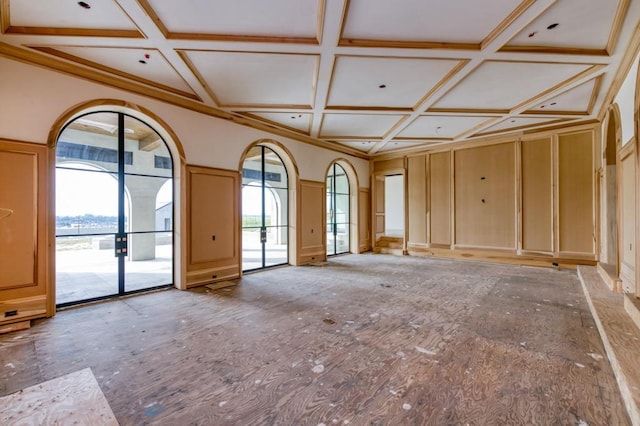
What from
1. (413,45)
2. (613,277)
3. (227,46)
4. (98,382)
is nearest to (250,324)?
(98,382)

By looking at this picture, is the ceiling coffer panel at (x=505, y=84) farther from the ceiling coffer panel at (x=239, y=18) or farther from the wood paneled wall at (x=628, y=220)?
the ceiling coffer panel at (x=239, y=18)

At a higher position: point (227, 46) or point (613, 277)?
point (227, 46)

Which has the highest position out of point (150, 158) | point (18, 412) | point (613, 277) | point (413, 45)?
point (413, 45)

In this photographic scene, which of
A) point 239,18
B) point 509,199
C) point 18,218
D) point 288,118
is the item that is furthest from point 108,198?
point 509,199

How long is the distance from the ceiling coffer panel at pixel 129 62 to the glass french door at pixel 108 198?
771 millimetres

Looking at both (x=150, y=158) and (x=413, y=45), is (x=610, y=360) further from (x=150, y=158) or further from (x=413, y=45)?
(x=150, y=158)

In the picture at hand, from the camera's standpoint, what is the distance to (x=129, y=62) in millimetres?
3939

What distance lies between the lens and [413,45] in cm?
350

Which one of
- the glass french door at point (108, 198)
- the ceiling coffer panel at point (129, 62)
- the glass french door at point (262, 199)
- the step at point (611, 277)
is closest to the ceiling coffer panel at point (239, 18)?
the ceiling coffer panel at point (129, 62)

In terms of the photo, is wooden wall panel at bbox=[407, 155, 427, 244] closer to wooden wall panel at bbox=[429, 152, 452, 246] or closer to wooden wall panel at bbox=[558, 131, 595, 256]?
wooden wall panel at bbox=[429, 152, 452, 246]

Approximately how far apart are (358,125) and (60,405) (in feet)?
21.5

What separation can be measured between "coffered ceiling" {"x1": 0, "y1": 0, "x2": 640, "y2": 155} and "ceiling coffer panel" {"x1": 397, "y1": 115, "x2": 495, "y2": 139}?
57 cm

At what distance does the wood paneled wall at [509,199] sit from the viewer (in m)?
6.55

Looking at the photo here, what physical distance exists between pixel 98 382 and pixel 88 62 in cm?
413
